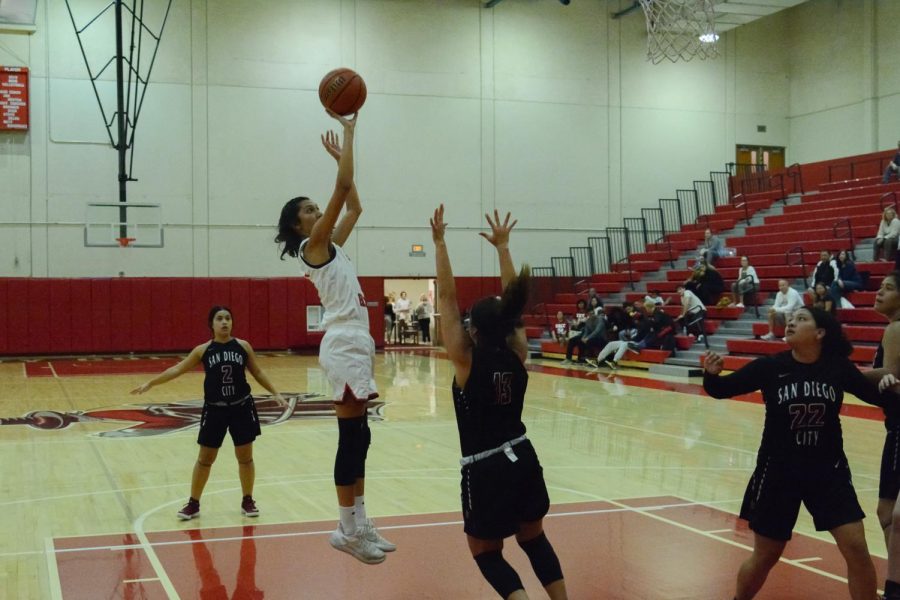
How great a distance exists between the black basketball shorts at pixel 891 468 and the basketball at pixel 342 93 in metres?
3.38

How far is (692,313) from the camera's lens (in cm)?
2002

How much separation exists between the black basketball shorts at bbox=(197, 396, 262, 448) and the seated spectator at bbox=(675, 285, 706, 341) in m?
14.4

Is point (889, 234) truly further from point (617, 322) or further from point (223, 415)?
point (223, 415)

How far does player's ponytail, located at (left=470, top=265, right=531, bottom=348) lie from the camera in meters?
4.09

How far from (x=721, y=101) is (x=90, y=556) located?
88.5 ft

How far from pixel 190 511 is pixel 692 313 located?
14802 millimetres

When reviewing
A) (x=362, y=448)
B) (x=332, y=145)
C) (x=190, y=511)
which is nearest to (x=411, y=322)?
(x=190, y=511)

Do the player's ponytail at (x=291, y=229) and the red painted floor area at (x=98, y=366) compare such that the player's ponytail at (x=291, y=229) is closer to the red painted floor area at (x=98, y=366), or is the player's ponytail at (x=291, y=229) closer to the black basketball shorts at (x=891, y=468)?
the black basketball shorts at (x=891, y=468)

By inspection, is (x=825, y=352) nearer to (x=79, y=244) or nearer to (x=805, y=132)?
(x=79, y=244)

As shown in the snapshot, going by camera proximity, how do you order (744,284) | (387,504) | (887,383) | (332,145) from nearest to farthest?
(887,383)
(332,145)
(387,504)
(744,284)

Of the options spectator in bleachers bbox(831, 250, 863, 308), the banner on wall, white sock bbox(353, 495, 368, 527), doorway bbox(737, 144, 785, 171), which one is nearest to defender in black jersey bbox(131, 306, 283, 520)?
white sock bbox(353, 495, 368, 527)

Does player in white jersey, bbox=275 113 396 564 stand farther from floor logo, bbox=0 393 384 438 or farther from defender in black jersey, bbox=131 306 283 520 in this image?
floor logo, bbox=0 393 384 438

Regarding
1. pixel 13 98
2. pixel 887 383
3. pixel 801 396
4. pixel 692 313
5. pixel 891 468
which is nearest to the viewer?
pixel 801 396

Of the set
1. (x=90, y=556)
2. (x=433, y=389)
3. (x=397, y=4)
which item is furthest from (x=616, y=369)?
(x=90, y=556)
